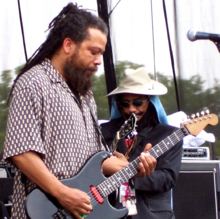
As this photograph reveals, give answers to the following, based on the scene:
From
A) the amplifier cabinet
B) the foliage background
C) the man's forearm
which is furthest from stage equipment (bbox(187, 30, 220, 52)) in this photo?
the foliage background

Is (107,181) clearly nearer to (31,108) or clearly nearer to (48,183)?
(48,183)

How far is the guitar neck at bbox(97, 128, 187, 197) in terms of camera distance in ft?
7.87

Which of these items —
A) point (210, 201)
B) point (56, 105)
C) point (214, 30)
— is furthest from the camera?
point (214, 30)

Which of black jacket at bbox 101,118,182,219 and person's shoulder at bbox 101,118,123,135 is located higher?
person's shoulder at bbox 101,118,123,135

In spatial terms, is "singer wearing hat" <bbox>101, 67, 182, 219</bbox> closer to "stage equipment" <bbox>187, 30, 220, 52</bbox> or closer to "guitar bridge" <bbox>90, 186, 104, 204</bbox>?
"guitar bridge" <bbox>90, 186, 104, 204</bbox>

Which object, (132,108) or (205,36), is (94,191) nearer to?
(132,108)

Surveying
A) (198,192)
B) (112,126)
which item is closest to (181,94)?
(198,192)

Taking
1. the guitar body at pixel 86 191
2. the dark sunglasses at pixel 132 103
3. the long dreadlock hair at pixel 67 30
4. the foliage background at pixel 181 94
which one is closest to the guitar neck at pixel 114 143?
the dark sunglasses at pixel 132 103

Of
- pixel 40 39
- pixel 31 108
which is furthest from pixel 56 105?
pixel 40 39

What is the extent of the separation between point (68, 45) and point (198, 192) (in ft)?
5.85

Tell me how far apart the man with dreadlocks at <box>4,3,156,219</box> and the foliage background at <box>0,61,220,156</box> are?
1646 millimetres

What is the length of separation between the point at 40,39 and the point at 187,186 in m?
1.84

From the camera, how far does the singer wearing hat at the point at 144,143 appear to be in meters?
2.82

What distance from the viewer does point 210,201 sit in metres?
3.60
